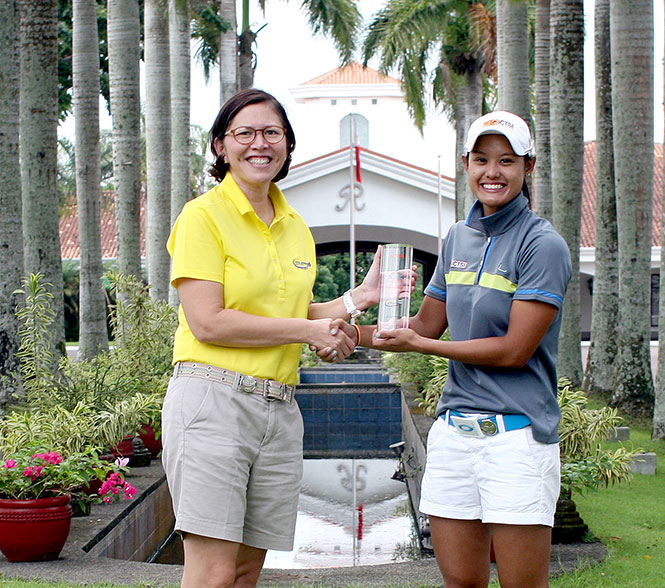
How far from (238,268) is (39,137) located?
279 inches

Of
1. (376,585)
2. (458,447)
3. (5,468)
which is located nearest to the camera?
(458,447)

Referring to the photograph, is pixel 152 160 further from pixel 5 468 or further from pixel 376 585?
pixel 376 585

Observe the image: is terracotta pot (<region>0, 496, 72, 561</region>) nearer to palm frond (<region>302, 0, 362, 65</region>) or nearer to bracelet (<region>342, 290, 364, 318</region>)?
bracelet (<region>342, 290, 364, 318</region>)

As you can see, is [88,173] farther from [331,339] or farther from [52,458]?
[331,339]

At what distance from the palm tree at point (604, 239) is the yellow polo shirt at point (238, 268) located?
34.7ft

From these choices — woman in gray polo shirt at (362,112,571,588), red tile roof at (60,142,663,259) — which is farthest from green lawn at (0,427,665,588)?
red tile roof at (60,142,663,259)

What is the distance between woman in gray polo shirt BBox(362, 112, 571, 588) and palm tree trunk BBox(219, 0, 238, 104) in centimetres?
1501

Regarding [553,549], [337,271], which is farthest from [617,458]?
[337,271]

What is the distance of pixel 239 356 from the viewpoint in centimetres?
311

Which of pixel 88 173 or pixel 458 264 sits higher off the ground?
pixel 88 173

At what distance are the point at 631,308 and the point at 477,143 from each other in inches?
319

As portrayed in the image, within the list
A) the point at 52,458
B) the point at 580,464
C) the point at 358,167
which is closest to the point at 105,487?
the point at 52,458

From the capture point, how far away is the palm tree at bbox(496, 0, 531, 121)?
41.2ft

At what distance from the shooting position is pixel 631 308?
10.9 metres
